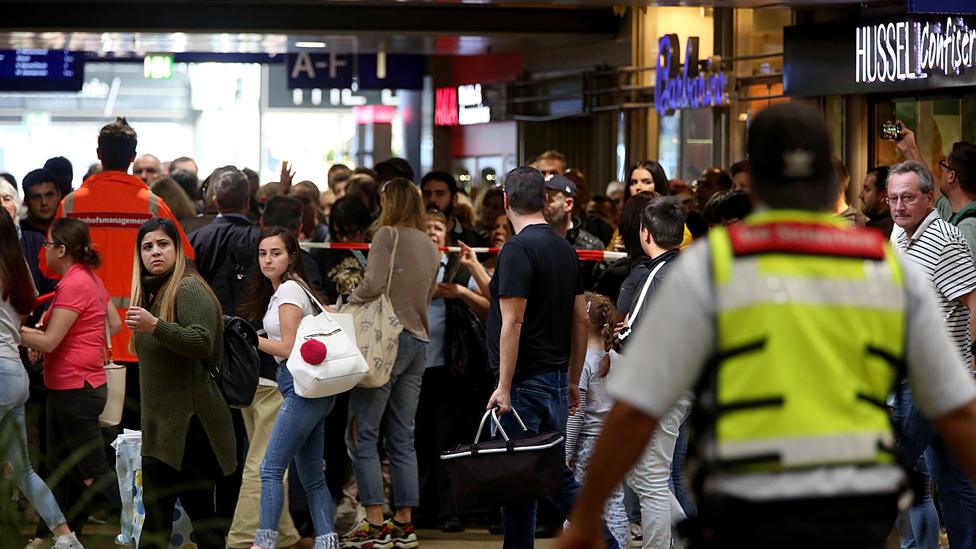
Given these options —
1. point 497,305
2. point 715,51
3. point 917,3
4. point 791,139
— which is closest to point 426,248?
point 497,305

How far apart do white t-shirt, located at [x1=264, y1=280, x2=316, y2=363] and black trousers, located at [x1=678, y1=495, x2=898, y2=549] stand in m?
4.22

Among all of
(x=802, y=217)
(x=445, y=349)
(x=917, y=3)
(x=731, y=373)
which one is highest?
(x=917, y=3)

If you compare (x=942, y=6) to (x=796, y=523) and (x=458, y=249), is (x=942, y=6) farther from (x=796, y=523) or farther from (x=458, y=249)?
(x=796, y=523)

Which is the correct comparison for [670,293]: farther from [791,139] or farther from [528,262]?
[528,262]

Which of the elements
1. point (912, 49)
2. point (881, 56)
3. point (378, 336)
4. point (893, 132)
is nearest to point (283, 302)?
point (378, 336)

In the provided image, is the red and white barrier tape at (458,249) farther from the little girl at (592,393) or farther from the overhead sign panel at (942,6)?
the overhead sign panel at (942,6)

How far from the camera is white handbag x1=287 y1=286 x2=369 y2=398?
6.75 m

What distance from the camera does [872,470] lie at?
2.96 m

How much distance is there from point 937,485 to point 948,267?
3.12 feet

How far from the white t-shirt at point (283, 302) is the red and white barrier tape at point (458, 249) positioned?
4.03 feet

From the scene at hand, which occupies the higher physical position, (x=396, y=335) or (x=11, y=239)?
(x=11, y=239)

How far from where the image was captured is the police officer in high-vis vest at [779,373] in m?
2.89

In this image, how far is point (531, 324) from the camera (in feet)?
21.4

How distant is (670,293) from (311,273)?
195 inches
